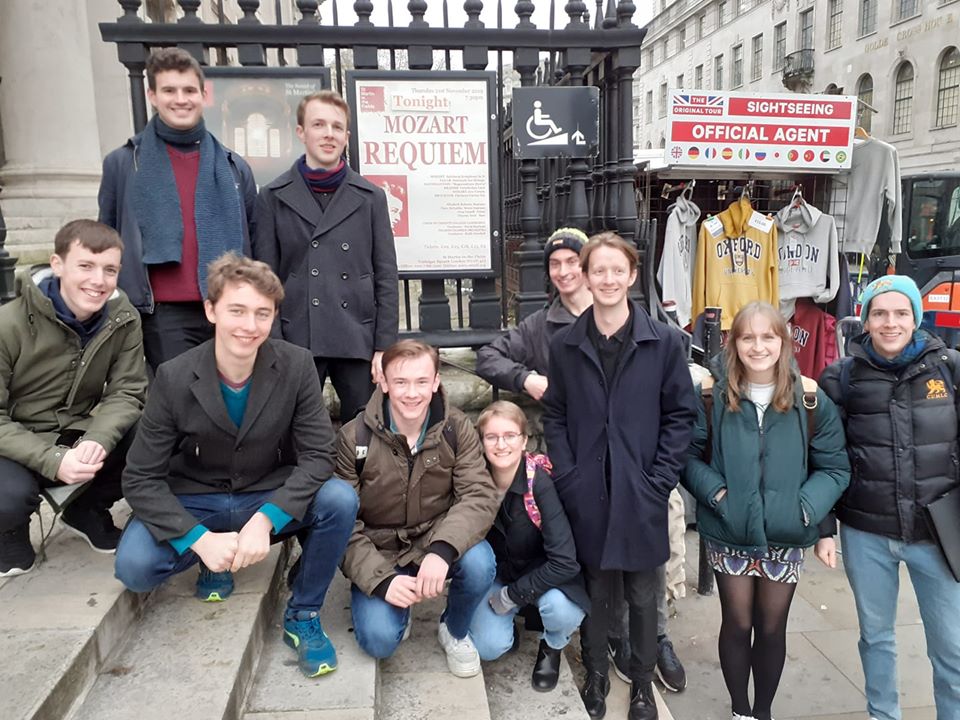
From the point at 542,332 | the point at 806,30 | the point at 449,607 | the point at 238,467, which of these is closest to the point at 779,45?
the point at 806,30

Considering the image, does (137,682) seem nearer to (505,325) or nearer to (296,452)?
(296,452)

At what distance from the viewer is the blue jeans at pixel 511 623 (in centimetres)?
278

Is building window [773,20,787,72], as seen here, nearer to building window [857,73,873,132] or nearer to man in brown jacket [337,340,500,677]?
building window [857,73,873,132]

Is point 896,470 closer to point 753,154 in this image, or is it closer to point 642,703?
point 642,703

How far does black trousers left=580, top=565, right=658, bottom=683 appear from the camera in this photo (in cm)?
278

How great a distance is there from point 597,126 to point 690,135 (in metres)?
1.16

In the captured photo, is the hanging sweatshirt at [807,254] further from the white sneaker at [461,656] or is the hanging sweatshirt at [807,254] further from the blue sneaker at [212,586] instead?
the blue sneaker at [212,586]

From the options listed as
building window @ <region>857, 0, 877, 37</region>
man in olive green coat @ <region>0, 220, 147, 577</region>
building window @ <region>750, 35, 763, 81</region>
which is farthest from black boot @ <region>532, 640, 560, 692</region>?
building window @ <region>750, 35, 763, 81</region>

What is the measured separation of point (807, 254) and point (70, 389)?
5.01 m

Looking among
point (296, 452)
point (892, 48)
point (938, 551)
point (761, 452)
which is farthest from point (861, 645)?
point (892, 48)

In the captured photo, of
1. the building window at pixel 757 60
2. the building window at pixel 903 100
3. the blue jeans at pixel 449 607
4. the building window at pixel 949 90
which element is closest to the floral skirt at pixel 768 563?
the blue jeans at pixel 449 607

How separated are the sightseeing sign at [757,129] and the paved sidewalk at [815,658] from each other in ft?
9.35

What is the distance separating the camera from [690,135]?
4.69m

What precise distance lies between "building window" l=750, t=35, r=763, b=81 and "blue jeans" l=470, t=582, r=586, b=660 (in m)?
43.0
